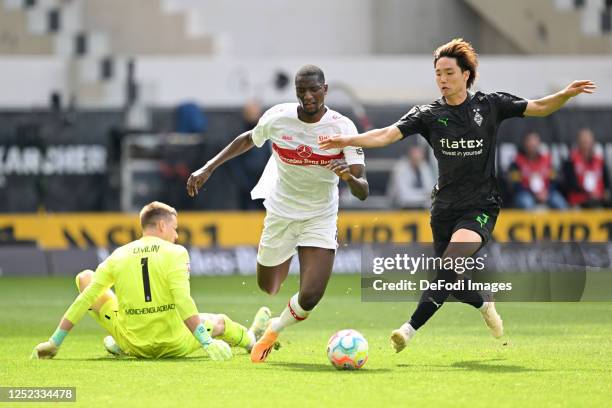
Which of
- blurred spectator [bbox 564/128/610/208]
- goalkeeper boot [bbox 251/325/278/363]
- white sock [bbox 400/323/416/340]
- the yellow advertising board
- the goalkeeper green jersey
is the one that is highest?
the goalkeeper green jersey

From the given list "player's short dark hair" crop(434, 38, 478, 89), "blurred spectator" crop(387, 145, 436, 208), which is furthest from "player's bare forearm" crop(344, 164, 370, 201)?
"blurred spectator" crop(387, 145, 436, 208)

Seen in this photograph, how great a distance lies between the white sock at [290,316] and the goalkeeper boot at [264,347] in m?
0.05

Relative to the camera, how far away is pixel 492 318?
11523 mm

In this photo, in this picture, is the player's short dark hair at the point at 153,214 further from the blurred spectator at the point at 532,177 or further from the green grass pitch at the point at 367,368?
the blurred spectator at the point at 532,177

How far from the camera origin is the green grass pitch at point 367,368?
8344 millimetres

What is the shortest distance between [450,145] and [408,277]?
1877 millimetres

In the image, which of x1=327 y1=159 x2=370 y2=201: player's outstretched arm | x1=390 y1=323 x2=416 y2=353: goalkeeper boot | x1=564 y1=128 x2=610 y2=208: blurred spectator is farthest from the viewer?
x1=564 y1=128 x2=610 y2=208: blurred spectator

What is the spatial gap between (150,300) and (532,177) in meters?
Result: 14.3

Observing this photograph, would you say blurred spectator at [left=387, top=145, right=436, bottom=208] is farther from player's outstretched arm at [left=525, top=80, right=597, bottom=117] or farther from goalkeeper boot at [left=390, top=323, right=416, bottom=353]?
goalkeeper boot at [left=390, top=323, right=416, bottom=353]

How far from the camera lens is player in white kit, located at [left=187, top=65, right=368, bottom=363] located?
10578 mm

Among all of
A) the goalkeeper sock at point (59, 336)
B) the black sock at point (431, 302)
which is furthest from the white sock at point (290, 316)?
the goalkeeper sock at point (59, 336)

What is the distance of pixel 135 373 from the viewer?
953 centimetres

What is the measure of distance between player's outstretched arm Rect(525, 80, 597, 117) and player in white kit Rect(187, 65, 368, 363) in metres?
1.38

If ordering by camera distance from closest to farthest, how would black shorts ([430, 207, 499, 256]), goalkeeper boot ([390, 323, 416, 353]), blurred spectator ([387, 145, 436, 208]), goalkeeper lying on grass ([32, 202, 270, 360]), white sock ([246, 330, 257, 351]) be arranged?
goalkeeper lying on grass ([32, 202, 270, 360])
goalkeeper boot ([390, 323, 416, 353])
black shorts ([430, 207, 499, 256])
white sock ([246, 330, 257, 351])
blurred spectator ([387, 145, 436, 208])
